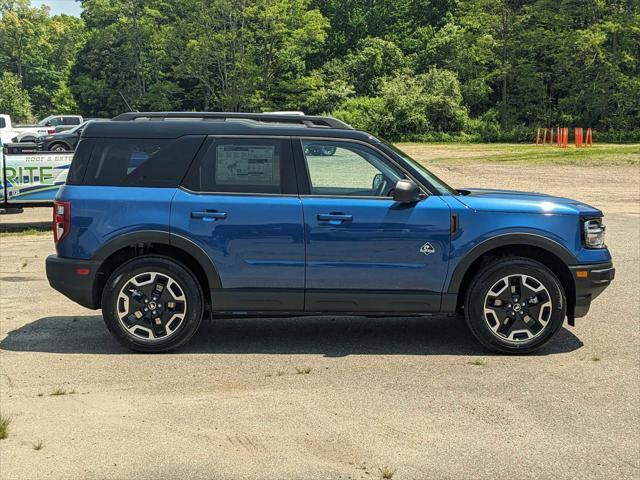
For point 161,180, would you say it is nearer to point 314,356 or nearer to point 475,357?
point 314,356

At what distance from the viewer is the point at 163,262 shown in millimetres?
5926

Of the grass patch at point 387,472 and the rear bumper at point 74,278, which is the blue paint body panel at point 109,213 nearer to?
the rear bumper at point 74,278

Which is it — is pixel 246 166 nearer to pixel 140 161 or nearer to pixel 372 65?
pixel 140 161

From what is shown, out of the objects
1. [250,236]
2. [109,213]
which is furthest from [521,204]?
[109,213]

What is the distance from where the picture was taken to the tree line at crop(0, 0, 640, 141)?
5334 centimetres

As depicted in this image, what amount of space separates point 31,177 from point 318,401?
9.97 m

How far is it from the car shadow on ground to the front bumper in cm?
45

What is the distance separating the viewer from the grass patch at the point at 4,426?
14.1 ft

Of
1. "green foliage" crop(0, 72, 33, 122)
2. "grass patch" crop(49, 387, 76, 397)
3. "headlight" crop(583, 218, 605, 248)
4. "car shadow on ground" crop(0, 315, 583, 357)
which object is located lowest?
"grass patch" crop(49, 387, 76, 397)

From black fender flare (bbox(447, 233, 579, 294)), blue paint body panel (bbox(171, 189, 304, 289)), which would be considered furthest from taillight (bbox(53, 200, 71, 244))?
black fender flare (bbox(447, 233, 579, 294))

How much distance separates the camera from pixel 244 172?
6.05 m

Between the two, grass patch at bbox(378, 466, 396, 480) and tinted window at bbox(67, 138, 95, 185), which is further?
tinted window at bbox(67, 138, 95, 185)

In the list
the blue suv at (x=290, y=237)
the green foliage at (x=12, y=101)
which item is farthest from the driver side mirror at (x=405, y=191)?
the green foliage at (x=12, y=101)

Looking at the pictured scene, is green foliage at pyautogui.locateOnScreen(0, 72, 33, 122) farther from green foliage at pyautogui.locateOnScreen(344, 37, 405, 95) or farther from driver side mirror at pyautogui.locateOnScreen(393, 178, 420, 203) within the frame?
driver side mirror at pyautogui.locateOnScreen(393, 178, 420, 203)
